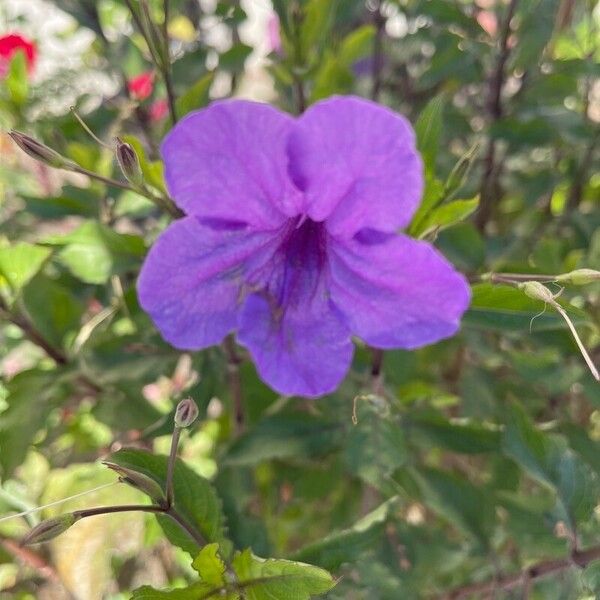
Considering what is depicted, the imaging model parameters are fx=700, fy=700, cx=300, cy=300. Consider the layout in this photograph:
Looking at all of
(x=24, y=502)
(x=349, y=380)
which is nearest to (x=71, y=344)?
(x=24, y=502)

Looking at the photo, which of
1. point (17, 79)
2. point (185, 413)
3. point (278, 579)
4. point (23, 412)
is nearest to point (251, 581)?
point (278, 579)

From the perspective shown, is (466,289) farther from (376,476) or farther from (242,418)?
(242,418)

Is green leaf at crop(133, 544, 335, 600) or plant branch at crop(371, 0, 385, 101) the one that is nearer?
green leaf at crop(133, 544, 335, 600)

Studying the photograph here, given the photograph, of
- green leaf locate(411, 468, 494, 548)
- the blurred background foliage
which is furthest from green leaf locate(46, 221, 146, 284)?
green leaf locate(411, 468, 494, 548)

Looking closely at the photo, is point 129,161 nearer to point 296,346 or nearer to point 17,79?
point 296,346

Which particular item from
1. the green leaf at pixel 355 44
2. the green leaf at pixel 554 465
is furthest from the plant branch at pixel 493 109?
the green leaf at pixel 554 465

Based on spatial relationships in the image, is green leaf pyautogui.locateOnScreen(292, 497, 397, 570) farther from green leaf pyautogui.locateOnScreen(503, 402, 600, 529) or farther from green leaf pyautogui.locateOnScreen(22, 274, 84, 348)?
green leaf pyautogui.locateOnScreen(22, 274, 84, 348)

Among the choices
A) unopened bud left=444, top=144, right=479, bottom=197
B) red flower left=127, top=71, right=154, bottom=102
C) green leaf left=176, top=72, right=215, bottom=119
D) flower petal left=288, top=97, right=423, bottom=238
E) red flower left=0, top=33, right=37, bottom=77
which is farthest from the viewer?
red flower left=0, top=33, right=37, bottom=77

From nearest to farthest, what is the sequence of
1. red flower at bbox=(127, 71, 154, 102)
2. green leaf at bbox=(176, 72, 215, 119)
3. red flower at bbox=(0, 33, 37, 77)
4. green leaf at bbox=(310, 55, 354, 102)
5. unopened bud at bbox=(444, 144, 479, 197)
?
1. unopened bud at bbox=(444, 144, 479, 197)
2. green leaf at bbox=(176, 72, 215, 119)
3. green leaf at bbox=(310, 55, 354, 102)
4. red flower at bbox=(127, 71, 154, 102)
5. red flower at bbox=(0, 33, 37, 77)
